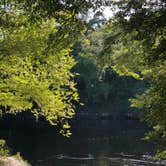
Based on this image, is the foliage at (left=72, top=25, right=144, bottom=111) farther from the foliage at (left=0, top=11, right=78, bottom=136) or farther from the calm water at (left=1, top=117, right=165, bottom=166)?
the foliage at (left=0, top=11, right=78, bottom=136)

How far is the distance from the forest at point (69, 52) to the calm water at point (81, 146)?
965 centimetres

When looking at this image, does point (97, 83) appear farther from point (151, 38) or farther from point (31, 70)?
point (151, 38)

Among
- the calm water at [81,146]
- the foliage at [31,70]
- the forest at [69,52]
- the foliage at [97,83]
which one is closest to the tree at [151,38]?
the forest at [69,52]

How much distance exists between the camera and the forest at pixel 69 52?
8727mm

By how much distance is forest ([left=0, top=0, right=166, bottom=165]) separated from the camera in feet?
28.6

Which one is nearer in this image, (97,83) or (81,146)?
(81,146)

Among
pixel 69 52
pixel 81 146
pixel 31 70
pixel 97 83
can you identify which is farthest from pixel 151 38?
pixel 97 83

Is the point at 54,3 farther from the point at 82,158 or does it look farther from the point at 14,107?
the point at 82,158

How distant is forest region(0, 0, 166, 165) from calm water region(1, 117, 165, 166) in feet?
31.7

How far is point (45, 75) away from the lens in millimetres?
18281

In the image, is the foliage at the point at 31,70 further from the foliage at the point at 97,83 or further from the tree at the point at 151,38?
the foliage at the point at 97,83

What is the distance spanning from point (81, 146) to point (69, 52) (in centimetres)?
1965

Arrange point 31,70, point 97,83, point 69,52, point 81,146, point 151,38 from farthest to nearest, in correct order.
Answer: point 97,83
point 81,146
point 69,52
point 31,70
point 151,38

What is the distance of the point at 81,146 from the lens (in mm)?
38594
